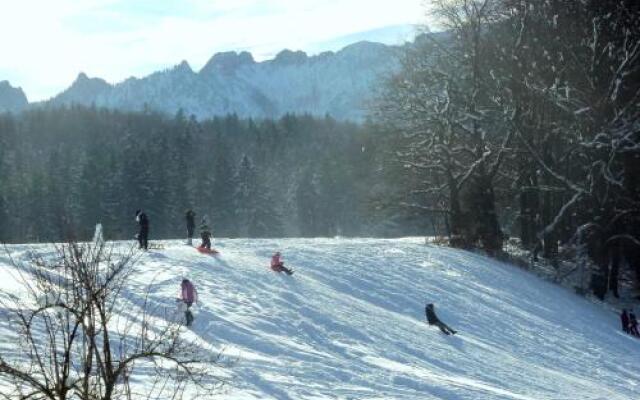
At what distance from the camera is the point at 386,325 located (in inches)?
760

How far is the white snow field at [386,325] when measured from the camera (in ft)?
46.0

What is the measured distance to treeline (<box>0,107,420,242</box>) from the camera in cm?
6988

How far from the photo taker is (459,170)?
3659 cm

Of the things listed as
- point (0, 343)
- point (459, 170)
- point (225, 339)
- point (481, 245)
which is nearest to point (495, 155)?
point (459, 170)

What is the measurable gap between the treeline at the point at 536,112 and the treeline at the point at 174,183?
775 cm

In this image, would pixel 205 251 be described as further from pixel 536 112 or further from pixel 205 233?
pixel 536 112

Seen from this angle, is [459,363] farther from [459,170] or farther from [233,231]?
[233,231]

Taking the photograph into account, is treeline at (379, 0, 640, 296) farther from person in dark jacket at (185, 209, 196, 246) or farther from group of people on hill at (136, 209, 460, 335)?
group of people on hill at (136, 209, 460, 335)

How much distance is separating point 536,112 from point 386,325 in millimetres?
19350

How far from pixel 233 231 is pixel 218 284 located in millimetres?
58744

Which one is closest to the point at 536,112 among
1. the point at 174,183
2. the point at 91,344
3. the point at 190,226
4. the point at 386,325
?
the point at 190,226

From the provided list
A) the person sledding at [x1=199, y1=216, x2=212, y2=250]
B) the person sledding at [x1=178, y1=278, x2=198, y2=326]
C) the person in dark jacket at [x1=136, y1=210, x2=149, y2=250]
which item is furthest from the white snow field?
the person in dark jacket at [x1=136, y1=210, x2=149, y2=250]

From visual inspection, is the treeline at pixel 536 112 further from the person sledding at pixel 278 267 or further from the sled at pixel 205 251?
the sled at pixel 205 251

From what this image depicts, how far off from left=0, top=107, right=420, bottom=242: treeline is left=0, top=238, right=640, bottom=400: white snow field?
17174mm
